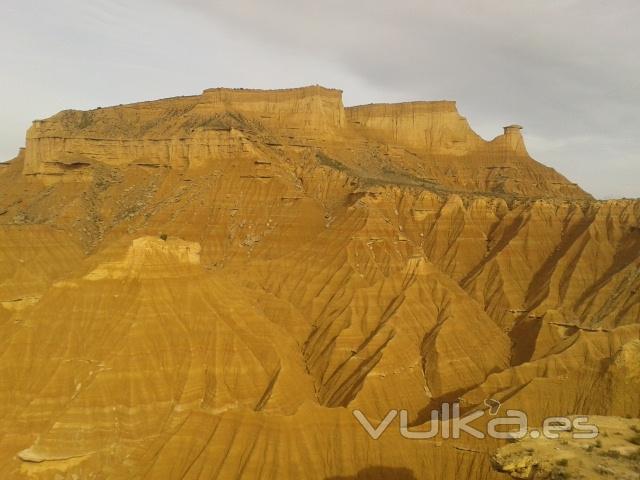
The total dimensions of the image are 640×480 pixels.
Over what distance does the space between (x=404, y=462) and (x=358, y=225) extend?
44114mm

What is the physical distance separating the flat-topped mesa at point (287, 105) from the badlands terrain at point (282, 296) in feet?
1.31

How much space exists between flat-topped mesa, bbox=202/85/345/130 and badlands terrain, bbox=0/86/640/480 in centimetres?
40

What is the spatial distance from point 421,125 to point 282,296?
7342 cm

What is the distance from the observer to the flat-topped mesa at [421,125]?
133m

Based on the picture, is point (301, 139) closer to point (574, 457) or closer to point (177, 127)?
point (177, 127)

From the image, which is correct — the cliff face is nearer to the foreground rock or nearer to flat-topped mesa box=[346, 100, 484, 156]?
flat-topped mesa box=[346, 100, 484, 156]

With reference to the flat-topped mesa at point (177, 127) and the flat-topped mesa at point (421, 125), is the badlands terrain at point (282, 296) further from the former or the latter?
the flat-topped mesa at point (421, 125)

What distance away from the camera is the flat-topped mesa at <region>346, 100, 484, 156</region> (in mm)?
133000

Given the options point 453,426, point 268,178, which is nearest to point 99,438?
point 453,426

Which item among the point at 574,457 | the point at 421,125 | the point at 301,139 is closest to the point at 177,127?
the point at 301,139

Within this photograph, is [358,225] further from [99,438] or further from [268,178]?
[99,438]

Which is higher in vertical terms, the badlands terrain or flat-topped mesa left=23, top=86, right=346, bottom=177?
flat-topped mesa left=23, top=86, right=346, bottom=177

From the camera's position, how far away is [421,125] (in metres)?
134

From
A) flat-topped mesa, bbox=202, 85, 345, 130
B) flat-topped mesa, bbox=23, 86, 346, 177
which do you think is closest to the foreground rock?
flat-topped mesa, bbox=23, 86, 346, 177
